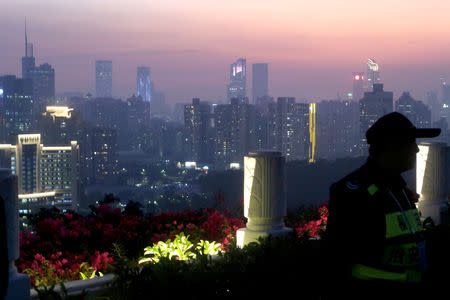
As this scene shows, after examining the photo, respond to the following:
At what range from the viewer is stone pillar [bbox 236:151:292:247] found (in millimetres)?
6414

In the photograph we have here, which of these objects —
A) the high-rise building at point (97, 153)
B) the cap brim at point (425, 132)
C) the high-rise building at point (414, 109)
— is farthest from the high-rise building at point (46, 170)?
the cap brim at point (425, 132)

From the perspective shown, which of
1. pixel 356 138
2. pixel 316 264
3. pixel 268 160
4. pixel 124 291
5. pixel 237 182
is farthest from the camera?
pixel 356 138

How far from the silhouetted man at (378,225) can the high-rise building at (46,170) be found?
389 ft

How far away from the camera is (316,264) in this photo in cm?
460

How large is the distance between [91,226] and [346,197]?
177 inches

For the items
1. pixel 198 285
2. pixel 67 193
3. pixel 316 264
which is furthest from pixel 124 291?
pixel 67 193

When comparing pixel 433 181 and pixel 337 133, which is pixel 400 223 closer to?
pixel 433 181

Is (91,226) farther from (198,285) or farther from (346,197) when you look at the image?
(346,197)

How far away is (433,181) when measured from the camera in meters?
9.49

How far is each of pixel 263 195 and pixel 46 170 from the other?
4892 inches

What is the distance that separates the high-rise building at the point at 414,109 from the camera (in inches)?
4628

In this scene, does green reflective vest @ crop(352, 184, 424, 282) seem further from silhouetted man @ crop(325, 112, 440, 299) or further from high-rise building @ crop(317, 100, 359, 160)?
high-rise building @ crop(317, 100, 359, 160)

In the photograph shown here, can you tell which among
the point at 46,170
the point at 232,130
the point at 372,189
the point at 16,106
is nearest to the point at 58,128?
the point at 16,106

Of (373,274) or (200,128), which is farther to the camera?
(200,128)
